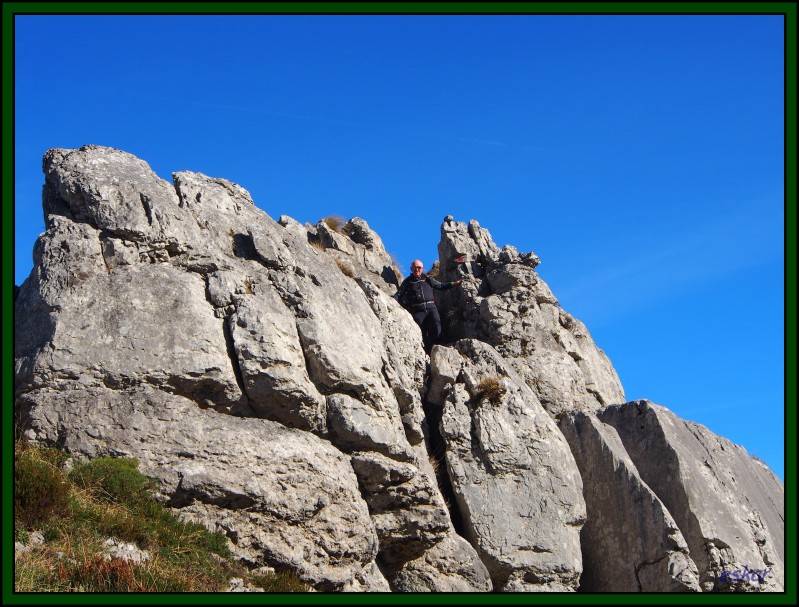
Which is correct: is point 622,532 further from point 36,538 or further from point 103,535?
point 36,538

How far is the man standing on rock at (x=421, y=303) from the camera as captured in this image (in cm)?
3100

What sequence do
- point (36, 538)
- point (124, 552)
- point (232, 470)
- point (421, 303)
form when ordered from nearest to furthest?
1. point (36, 538)
2. point (124, 552)
3. point (232, 470)
4. point (421, 303)

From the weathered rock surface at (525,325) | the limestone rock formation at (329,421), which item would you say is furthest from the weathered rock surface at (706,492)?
the weathered rock surface at (525,325)

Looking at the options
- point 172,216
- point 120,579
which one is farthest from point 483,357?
point 120,579

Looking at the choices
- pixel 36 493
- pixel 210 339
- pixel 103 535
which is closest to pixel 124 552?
pixel 103 535

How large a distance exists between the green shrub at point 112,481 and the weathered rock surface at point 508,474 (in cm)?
926

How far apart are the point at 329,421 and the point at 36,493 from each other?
7480mm

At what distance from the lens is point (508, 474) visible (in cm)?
2559

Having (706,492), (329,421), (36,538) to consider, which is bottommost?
(36,538)

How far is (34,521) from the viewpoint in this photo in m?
16.9

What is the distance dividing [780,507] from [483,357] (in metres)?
11.2

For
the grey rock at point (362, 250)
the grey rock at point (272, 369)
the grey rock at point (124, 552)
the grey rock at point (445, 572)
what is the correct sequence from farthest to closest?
the grey rock at point (362, 250) → the grey rock at point (445, 572) → the grey rock at point (272, 369) → the grey rock at point (124, 552)

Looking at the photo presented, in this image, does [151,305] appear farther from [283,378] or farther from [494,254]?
[494,254]

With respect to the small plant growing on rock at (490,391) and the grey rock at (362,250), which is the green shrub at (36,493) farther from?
the grey rock at (362,250)
